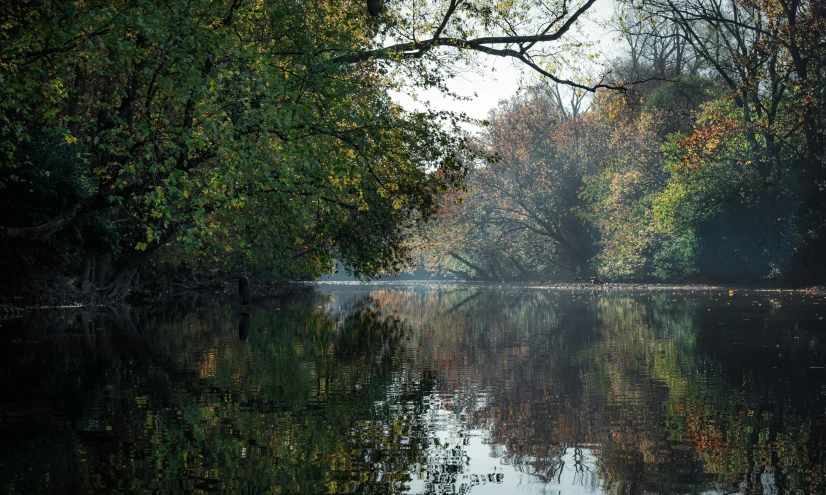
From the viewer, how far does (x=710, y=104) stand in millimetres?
50781

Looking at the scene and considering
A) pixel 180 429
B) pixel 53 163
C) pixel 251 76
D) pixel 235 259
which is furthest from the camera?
pixel 235 259

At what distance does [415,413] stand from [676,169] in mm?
37517

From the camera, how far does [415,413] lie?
9.85 m

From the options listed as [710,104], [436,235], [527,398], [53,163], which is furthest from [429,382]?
[436,235]

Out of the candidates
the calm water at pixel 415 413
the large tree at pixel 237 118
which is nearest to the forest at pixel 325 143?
the large tree at pixel 237 118

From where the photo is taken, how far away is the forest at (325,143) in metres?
16.3

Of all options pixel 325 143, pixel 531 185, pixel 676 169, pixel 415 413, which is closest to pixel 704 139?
pixel 676 169

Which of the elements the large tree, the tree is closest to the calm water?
the large tree

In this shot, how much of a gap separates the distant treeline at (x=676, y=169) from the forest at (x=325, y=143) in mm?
215

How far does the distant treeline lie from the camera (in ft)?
147

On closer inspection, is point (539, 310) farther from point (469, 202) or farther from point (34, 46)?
point (469, 202)

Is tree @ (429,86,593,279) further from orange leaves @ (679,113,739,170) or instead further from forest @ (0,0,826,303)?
orange leaves @ (679,113,739,170)

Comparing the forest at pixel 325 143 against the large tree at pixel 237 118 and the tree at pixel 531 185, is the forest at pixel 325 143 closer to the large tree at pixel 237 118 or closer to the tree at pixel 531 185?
the large tree at pixel 237 118

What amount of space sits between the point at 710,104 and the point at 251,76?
134 ft
